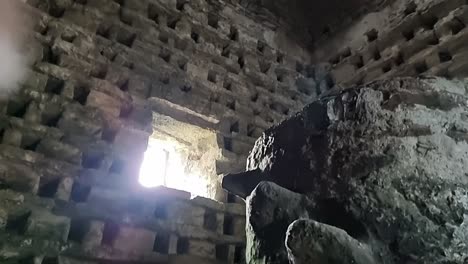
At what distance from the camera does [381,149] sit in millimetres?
1381

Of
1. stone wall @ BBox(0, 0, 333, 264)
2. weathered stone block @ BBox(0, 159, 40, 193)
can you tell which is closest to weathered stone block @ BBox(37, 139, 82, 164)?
stone wall @ BBox(0, 0, 333, 264)

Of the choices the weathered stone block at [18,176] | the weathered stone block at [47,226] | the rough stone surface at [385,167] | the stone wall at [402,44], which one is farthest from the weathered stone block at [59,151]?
the stone wall at [402,44]

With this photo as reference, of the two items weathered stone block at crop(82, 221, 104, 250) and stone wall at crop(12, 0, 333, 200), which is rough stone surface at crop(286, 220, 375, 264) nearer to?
weathered stone block at crop(82, 221, 104, 250)

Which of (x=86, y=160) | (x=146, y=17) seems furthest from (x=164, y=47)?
(x=86, y=160)

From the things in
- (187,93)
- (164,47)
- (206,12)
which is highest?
(206,12)

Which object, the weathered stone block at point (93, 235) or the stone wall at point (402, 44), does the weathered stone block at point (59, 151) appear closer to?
the weathered stone block at point (93, 235)

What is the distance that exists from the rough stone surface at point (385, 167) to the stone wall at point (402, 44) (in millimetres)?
2342

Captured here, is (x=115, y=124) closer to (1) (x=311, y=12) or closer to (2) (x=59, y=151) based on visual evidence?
(2) (x=59, y=151)

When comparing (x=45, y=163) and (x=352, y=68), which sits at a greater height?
(x=352, y=68)

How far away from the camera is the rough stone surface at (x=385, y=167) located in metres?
1.22

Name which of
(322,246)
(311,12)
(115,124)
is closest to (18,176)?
(115,124)

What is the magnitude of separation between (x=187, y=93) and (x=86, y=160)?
3.92ft

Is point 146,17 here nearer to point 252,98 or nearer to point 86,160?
point 252,98

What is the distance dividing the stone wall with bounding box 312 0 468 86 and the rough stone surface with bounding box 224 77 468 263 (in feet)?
7.68
